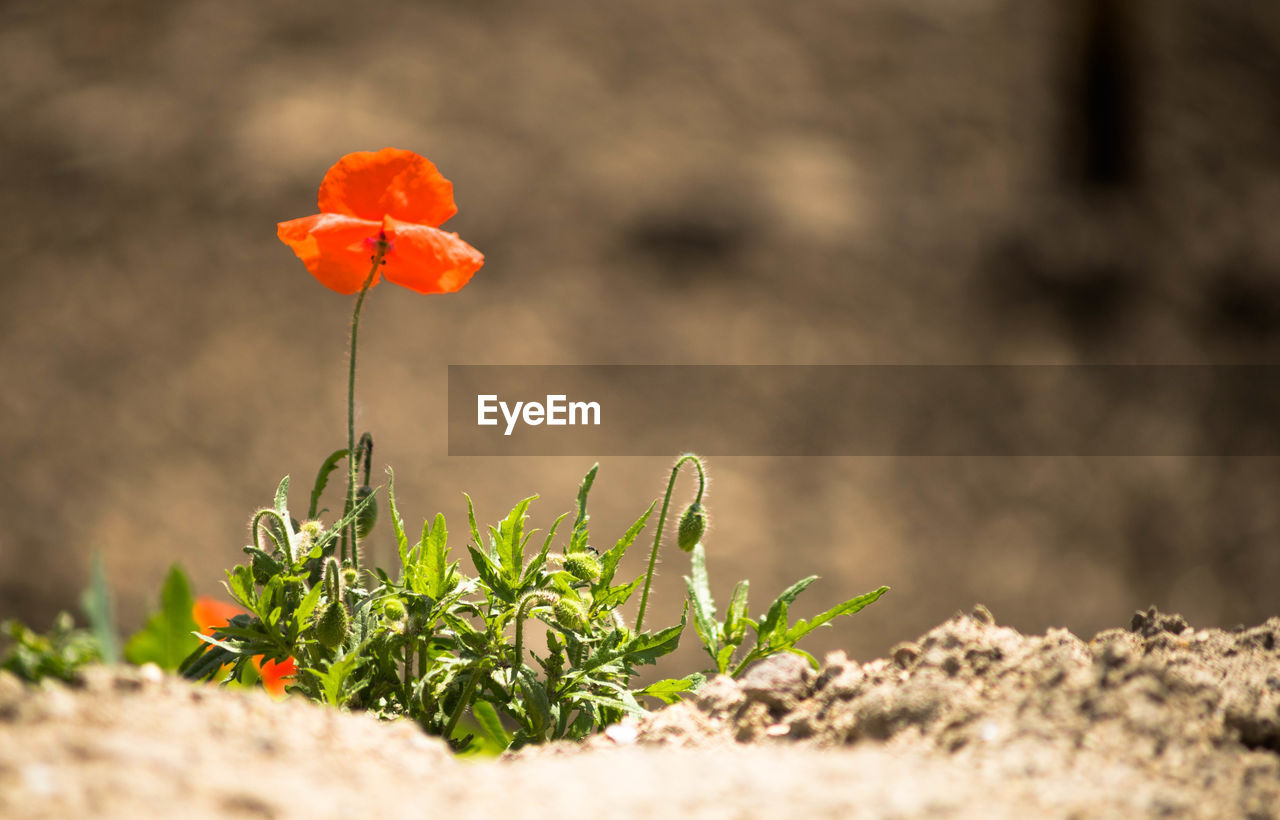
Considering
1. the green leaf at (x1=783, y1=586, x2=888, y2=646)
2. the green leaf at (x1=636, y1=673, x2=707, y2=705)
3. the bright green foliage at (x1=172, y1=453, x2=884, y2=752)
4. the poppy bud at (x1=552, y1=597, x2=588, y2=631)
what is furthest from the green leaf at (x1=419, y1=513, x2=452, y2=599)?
the green leaf at (x1=783, y1=586, x2=888, y2=646)

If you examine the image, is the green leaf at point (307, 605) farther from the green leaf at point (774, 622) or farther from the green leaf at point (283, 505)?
the green leaf at point (774, 622)

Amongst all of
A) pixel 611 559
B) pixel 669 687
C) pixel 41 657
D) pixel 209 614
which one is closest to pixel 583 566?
pixel 611 559

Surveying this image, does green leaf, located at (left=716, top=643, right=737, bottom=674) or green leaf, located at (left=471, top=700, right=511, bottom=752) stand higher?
green leaf, located at (left=716, top=643, right=737, bottom=674)

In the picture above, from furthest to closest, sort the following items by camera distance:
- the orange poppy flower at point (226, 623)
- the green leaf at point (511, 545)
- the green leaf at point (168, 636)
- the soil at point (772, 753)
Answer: the orange poppy flower at point (226, 623)
the green leaf at point (168, 636)
the green leaf at point (511, 545)
the soil at point (772, 753)

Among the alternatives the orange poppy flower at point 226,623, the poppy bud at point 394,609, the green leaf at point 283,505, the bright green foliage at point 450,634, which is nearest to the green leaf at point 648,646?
the bright green foliage at point 450,634

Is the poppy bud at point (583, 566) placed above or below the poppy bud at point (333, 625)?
above

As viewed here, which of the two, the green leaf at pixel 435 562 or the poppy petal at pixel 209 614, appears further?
the poppy petal at pixel 209 614

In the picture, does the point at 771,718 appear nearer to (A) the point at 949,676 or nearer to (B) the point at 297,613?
(A) the point at 949,676

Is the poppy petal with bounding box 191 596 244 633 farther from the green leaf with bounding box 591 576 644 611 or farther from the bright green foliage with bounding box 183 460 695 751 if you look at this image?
the green leaf with bounding box 591 576 644 611
